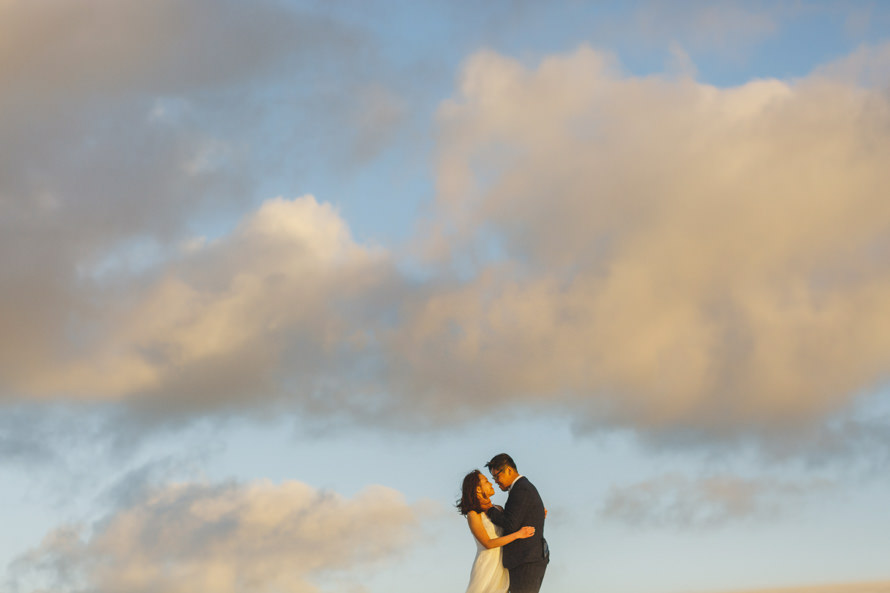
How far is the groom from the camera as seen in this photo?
50.7 feet

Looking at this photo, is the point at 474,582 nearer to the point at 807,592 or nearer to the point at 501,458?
the point at 501,458

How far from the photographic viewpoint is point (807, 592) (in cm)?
3067

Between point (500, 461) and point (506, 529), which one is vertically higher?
point (500, 461)

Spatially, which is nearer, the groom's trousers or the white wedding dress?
the groom's trousers

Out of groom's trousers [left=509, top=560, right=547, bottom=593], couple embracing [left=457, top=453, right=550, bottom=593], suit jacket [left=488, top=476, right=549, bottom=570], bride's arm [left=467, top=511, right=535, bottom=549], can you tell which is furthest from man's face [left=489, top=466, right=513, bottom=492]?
groom's trousers [left=509, top=560, right=547, bottom=593]

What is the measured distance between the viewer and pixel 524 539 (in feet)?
51.0

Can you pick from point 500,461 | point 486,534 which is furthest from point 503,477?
point 486,534

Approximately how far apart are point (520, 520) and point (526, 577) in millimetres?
1017

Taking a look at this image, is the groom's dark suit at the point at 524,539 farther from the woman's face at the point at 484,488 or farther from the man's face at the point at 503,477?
the woman's face at the point at 484,488

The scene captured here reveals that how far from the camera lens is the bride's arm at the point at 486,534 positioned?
15461 mm

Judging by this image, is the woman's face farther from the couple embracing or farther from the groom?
the groom

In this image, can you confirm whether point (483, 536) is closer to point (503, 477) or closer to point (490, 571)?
point (490, 571)

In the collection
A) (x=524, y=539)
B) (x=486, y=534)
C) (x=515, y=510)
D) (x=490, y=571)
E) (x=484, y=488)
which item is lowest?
(x=490, y=571)

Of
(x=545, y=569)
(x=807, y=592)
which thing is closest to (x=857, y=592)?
(x=807, y=592)
